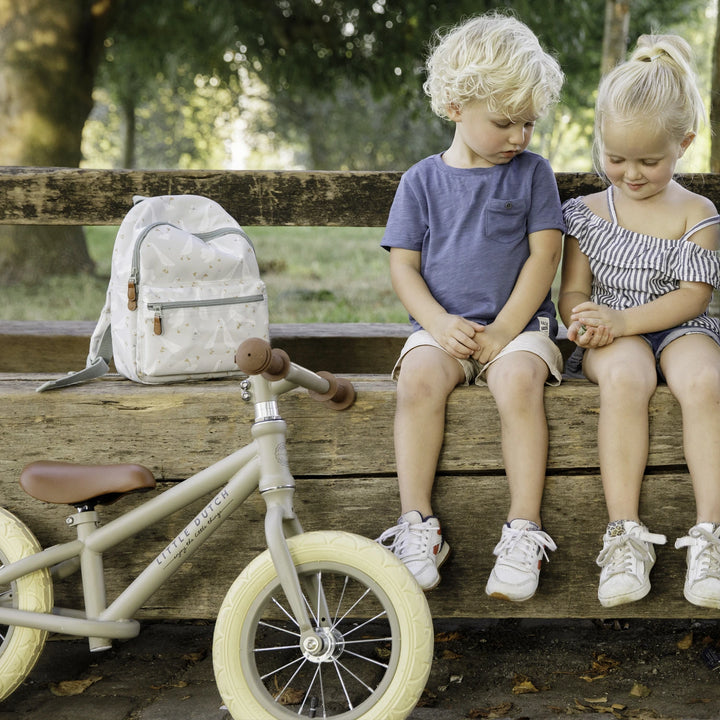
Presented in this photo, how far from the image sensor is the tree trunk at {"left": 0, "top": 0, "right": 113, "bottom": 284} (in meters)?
8.23

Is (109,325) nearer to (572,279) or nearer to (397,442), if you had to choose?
(397,442)

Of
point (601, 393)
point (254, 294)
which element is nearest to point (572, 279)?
point (601, 393)

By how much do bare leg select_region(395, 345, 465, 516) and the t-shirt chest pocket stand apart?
448mm

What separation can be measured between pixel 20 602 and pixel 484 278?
1.56 metres

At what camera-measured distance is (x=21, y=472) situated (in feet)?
8.36

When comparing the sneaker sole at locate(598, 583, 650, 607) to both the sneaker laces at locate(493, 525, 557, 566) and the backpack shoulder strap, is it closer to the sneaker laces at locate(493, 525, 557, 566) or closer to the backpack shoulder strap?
the sneaker laces at locate(493, 525, 557, 566)

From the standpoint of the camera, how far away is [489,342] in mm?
2490

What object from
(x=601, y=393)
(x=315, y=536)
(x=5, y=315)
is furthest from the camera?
(x=5, y=315)

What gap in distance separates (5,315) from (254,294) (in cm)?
565

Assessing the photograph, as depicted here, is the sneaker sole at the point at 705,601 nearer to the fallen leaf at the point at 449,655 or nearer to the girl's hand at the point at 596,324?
the girl's hand at the point at 596,324

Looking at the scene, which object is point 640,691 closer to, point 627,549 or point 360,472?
point 627,549

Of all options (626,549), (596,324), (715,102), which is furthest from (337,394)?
(715,102)

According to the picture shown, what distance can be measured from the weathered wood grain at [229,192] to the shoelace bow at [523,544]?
1142mm

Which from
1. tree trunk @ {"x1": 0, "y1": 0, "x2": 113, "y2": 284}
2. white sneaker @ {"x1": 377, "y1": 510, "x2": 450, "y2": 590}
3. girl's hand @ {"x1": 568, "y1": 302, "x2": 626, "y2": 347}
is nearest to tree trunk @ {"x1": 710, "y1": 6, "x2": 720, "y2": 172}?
girl's hand @ {"x1": 568, "y1": 302, "x2": 626, "y2": 347}
